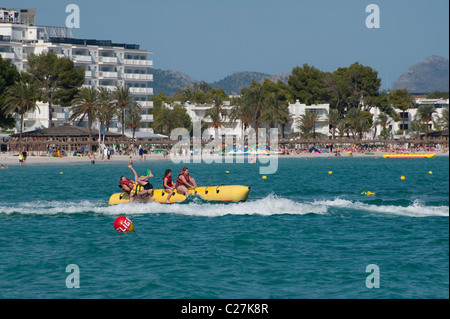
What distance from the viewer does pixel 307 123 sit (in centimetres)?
10944

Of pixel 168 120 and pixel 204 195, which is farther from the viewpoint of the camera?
pixel 168 120

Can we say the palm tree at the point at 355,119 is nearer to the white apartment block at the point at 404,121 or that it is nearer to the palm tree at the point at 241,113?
the white apartment block at the point at 404,121

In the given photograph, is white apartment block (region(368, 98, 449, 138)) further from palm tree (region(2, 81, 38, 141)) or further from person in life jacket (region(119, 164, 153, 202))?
person in life jacket (region(119, 164, 153, 202))

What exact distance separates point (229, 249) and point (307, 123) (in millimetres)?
91892

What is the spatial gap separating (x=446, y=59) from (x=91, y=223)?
18182 mm

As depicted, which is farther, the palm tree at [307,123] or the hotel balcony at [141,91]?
the hotel balcony at [141,91]

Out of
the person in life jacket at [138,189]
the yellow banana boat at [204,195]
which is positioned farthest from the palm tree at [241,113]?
the person in life jacket at [138,189]

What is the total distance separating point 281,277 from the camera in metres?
15.4

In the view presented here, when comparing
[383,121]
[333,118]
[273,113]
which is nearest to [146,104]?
[273,113]

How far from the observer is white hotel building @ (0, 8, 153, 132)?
107244 millimetres

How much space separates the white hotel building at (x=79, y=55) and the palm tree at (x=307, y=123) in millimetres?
26462

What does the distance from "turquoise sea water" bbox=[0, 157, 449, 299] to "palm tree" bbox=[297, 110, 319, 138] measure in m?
78.1

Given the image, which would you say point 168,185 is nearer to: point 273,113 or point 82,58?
point 273,113

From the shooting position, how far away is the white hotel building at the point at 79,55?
10724 cm
